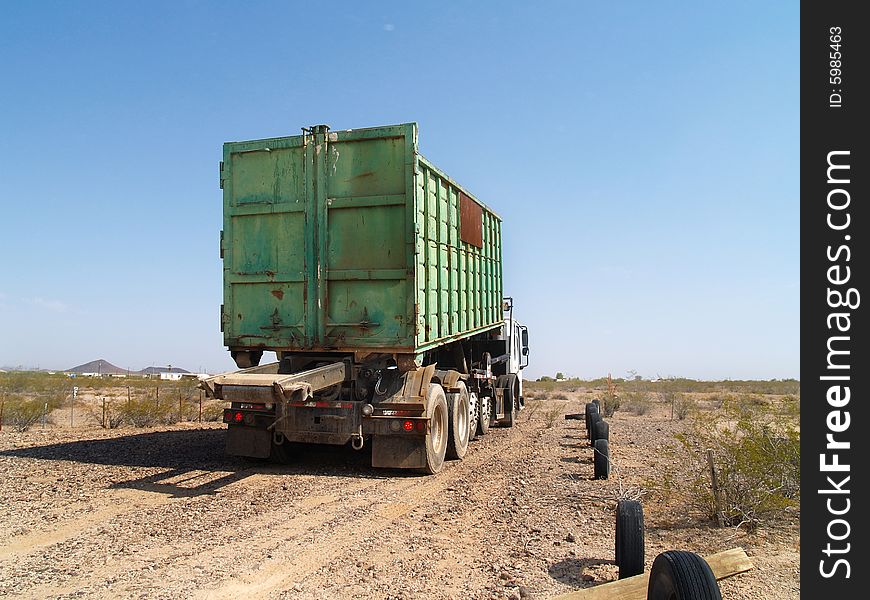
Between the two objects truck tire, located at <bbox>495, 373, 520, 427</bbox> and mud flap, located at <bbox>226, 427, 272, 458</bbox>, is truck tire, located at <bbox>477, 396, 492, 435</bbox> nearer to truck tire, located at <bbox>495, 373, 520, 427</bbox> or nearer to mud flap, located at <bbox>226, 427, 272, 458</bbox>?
truck tire, located at <bbox>495, 373, 520, 427</bbox>

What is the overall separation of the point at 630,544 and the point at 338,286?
5.10 meters

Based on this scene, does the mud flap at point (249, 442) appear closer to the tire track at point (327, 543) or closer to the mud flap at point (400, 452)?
the mud flap at point (400, 452)

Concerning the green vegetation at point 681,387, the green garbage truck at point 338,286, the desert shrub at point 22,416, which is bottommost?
the green vegetation at point 681,387

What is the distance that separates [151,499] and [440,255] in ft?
16.1

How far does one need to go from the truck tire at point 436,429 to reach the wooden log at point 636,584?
4.38 metres

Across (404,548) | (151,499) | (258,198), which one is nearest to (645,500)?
(404,548)

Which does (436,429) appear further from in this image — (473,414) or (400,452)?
(473,414)

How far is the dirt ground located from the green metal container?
1.89 meters

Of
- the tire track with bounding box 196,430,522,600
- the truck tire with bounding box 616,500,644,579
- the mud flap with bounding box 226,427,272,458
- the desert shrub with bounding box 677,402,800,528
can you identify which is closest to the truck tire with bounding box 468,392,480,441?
the tire track with bounding box 196,430,522,600

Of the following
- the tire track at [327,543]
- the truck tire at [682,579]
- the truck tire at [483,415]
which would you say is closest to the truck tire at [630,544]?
the truck tire at [682,579]

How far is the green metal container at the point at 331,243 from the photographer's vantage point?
8.00 m

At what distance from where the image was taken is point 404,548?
520 centimetres

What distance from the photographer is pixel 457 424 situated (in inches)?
376

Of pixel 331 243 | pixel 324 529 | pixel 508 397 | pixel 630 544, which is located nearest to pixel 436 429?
pixel 331 243
